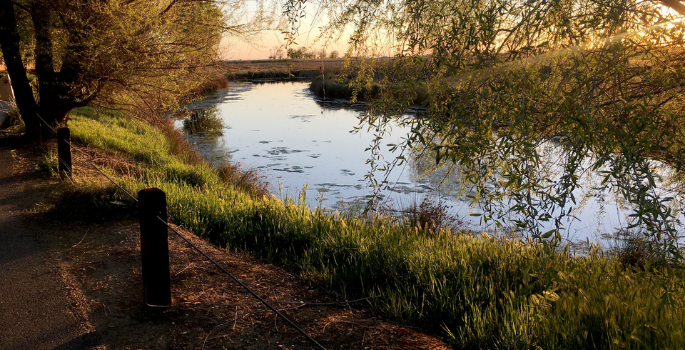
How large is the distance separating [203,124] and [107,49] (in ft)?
43.1

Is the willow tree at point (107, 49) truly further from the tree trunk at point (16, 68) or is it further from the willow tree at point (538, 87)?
the willow tree at point (538, 87)

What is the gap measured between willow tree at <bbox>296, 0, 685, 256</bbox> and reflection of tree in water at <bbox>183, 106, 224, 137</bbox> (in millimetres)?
16623

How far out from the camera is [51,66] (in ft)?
32.0

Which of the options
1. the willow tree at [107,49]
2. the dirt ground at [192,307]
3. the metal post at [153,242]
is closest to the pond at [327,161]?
the dirt ground at [192,307]

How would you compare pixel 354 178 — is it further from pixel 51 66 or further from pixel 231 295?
pixel 231 295

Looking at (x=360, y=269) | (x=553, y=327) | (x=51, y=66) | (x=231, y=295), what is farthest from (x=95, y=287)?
(x=51, y=66)

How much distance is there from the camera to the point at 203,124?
21297 millimetres

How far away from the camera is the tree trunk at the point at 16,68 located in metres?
8.95

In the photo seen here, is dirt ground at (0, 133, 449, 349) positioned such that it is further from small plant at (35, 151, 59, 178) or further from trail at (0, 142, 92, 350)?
small plant at (35, 151, 59, 178)

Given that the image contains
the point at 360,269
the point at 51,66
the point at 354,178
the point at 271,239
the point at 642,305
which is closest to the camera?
the point at 642,305

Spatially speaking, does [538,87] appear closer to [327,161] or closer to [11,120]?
[327,161]

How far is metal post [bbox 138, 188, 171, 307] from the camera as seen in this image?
3627 mm

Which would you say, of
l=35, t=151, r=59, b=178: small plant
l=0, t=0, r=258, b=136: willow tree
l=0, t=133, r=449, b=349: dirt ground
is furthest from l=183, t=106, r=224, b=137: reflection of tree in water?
l=0, t=133, r=449, b=349: dirt ground

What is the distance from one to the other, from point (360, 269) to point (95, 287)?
2.49m
